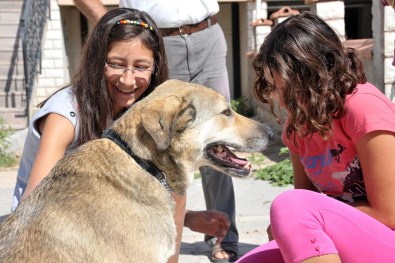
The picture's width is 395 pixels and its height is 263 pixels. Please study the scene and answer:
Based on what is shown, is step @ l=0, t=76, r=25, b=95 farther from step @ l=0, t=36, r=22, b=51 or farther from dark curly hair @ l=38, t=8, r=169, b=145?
dark curly hair @ l=38, t=8, r=169, b=145

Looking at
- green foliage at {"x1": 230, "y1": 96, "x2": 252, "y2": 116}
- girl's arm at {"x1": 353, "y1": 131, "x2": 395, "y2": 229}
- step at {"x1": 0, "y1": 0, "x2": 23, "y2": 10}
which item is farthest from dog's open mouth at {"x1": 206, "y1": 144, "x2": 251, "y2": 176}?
step at {"x1": 0, "y1": 0, "x2": 23, "y2": 10}

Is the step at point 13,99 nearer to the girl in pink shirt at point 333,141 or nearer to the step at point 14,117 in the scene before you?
the step at point 14,117

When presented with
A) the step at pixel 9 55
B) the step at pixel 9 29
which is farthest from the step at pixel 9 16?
the step at pixel 9 55

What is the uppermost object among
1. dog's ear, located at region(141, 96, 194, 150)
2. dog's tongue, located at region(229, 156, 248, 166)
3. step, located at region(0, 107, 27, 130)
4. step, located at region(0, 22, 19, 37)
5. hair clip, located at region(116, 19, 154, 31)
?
hair clip, located at region(116, 19, 154, 31)

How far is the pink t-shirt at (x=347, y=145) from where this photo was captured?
122 inches

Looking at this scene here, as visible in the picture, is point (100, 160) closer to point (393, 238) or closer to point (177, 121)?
point (177, 121)

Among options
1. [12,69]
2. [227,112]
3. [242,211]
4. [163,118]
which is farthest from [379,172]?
[12,69]

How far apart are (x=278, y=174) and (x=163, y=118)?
4.16 metres

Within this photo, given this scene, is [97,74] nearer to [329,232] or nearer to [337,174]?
[337,174]

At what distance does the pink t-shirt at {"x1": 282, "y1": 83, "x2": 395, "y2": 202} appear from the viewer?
3.10 metres

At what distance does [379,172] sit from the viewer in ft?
10.1

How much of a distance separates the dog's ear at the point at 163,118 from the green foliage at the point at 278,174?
381cm

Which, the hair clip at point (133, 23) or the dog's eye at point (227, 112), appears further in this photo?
the hair clip at point (133, 23)

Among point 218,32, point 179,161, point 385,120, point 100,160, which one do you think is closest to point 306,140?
point 385,120
